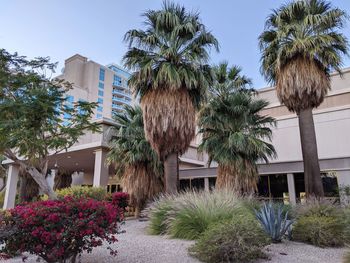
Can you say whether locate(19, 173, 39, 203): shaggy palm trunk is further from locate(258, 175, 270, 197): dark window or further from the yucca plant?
the yucca plant

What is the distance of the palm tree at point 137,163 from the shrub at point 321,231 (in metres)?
8.45

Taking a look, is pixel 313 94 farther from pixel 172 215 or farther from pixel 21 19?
pixel 21 19

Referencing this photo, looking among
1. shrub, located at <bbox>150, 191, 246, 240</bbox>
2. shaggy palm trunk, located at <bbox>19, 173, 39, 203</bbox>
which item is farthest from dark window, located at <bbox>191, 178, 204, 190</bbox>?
shaggy palm trunk, located at <bbox>19, 173, 39, 203</bbox>

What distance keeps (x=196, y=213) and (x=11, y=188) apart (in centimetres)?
2114

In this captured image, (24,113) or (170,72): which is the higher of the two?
(170,72)

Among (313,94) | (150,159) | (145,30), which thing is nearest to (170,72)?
(145,30)

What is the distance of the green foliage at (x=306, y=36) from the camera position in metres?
12.4

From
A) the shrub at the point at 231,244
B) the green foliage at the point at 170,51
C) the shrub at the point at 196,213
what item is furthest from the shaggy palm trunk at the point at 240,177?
the shrub at the point at 231,244

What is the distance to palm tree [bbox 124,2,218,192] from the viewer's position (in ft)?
38.4

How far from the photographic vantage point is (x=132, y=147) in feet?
49.4

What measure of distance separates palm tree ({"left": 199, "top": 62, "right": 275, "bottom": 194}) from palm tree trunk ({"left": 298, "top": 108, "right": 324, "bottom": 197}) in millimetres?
1917

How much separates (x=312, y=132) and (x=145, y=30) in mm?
8755

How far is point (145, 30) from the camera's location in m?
12.8

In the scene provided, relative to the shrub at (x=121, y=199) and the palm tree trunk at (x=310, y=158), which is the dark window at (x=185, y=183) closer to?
the shrub at (x=121, y=199)
